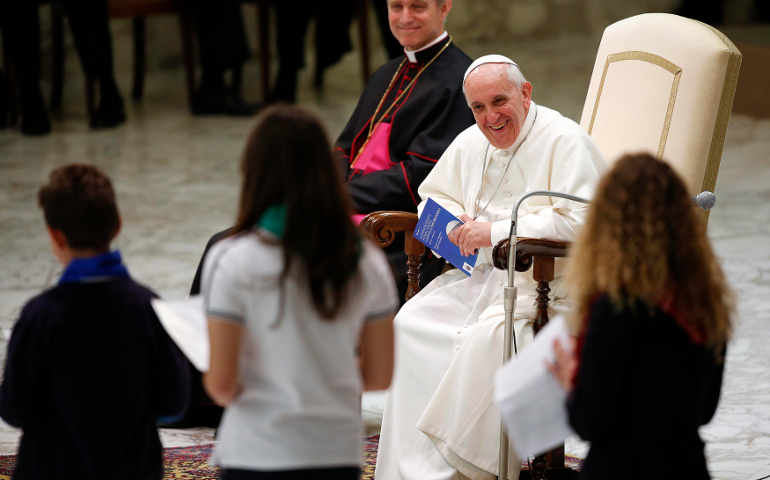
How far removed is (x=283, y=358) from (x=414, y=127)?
227 cm

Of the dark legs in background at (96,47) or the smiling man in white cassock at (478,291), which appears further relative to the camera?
the dark legs in background at (96,47)

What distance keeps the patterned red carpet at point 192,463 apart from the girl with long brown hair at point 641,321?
161 cm

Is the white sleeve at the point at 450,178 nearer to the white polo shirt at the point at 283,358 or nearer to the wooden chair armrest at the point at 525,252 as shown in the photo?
the wooden chair armrest at the point at 525,252

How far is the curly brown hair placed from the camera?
199 centimetres

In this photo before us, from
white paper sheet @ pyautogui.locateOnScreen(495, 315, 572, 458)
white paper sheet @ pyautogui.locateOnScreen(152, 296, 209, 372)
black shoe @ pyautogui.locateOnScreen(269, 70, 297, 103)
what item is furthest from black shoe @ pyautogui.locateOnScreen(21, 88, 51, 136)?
white paper sheet @ pyautogui.locateOnScreen(495, 315, 572, 458)

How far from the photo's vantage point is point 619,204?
1996mm

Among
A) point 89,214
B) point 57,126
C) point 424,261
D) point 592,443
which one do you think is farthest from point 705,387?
point 57,126

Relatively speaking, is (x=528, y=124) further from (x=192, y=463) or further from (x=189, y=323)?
(x=189, y=323)

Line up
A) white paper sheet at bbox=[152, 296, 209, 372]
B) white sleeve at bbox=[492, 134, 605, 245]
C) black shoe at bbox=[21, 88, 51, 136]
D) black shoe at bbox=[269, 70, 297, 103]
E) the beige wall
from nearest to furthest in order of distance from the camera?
white paper sheet at bbox=[152, 296, 209, 372] < white sleeve at bbox=[492, 134, 605, 245] < black shoe at bbox=[21, 88, 51, 136] < black shoe at bbox=[269, 70, 297, 103] < the beige wall

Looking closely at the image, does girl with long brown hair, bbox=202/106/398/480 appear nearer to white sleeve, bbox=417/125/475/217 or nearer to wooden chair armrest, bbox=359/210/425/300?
wooden chair armrest, bbox=359/210/425/300

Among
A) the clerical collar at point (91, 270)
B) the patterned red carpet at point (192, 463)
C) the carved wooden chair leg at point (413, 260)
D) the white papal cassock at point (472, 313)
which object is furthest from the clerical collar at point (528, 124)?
the clerical collar at point (91, 270)

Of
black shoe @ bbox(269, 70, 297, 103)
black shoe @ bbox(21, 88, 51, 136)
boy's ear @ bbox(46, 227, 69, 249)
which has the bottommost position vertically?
black shoe @ bbox(21, 88, 51, 136)

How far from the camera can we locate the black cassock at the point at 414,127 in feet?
13.3

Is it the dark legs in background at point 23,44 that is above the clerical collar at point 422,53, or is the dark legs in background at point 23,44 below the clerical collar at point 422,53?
below
